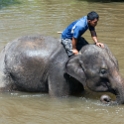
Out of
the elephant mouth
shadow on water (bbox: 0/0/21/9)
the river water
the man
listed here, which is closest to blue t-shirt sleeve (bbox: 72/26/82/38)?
the man

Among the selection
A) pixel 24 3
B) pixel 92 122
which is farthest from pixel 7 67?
pixel 24 3

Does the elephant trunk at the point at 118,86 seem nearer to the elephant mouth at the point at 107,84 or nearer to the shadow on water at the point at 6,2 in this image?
the elephant mouth at the point at 107,84

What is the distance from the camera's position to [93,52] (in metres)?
5.80

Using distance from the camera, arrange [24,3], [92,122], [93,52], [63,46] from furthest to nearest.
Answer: [24,3]
[63,46]
[93,52]
[92,122]

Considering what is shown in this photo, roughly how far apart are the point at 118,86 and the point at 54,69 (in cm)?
111

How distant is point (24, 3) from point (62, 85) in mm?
11056

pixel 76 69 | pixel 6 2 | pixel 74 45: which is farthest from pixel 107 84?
pixel 6 2

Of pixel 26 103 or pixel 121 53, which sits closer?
pixel 26 103

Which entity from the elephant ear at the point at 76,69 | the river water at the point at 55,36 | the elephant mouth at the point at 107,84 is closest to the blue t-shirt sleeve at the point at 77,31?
the elephant ear at the point at 76,69

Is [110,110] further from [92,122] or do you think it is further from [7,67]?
[7,67]

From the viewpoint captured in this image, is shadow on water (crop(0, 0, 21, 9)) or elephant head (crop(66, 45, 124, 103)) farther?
shadow on water (crop(0, 0, 21, 9))

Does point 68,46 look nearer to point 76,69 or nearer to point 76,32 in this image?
point 76,32

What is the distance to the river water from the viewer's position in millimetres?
5574

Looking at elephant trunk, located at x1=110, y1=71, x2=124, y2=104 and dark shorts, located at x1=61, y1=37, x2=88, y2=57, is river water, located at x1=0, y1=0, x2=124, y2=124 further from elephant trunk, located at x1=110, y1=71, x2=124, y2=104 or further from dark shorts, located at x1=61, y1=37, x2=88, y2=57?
dark shorts, located at x1=61, y1=37, x2=88, y2=57
